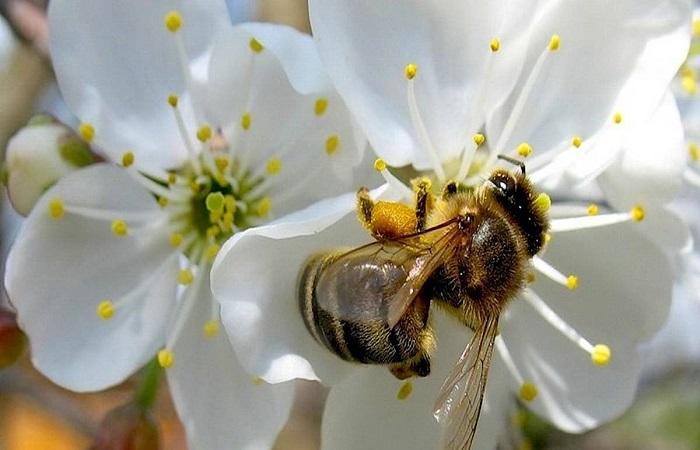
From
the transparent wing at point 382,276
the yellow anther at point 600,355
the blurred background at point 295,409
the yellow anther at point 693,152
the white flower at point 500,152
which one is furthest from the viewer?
the blurred background at point 295,409

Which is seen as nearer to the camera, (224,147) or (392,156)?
(392,156)

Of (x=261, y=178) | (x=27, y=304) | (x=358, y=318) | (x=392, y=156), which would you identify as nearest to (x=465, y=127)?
(x=392, y=156)

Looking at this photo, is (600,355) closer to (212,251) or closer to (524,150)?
(524,150)

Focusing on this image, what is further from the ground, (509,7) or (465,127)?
(509,7)

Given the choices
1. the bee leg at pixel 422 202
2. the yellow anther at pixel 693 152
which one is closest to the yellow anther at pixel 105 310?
the bee leg at pixel 422 202

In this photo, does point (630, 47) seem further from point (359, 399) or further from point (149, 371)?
point (149, 371)

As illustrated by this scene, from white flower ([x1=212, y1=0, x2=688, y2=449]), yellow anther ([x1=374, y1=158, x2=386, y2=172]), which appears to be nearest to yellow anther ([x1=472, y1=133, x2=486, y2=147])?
white flower ([x1=212, y1=0, x2=688, y2=449])

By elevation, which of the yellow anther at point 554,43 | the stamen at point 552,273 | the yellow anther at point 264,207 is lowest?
the stamen at point 552,273

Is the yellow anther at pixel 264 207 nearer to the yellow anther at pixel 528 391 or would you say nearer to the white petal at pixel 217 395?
the white petal at pixel 217 395

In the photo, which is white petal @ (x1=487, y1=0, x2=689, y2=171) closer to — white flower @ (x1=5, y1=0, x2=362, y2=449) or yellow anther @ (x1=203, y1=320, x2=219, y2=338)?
white flower @ (x1=5, y1=0, x2=362, y2=449)
